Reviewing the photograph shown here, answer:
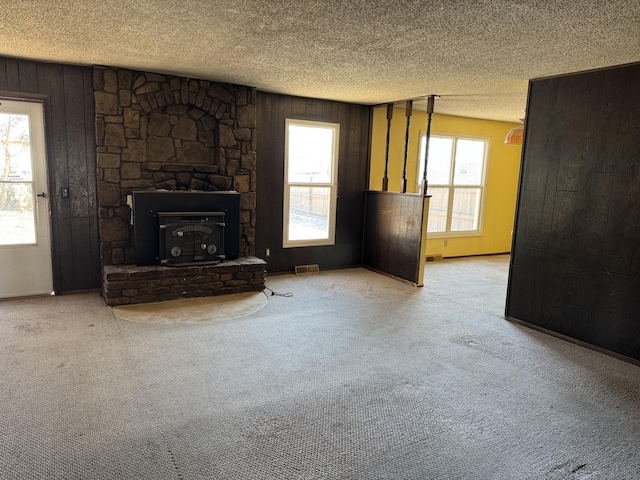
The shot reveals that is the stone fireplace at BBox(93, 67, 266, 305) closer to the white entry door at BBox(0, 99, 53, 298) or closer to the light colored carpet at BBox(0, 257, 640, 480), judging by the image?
the white entry door at BBox(0, 99, 53, 298)

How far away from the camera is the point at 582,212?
12.2 feet

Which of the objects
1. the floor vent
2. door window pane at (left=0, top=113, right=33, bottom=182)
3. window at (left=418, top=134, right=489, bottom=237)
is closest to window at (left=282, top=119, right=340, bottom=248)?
the floor vent

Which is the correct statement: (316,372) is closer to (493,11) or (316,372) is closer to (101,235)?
(493,11)

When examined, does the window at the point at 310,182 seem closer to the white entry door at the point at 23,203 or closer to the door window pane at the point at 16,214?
the white entry door at the point at 23,203

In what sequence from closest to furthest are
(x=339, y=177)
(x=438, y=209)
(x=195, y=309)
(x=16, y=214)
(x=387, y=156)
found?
(x=195, y=309) < (x=16, y=214) < (x=339, y=177) < (x=387, y=156) < (x=438, y=209)

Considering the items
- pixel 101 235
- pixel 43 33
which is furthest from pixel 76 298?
pixel 43 33

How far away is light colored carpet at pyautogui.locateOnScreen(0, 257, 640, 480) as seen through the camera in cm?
212

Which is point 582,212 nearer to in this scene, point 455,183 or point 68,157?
point 455,183

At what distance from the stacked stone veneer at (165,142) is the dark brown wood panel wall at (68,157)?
0.51 ft

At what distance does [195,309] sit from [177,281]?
45cm

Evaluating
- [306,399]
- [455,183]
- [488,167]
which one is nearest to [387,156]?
[455,183]

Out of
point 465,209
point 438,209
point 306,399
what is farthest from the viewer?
point 465,209

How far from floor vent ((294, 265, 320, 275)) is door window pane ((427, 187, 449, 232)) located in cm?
218

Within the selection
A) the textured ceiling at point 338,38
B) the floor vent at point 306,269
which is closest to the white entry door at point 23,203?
the textured ceiling at point 338,38
